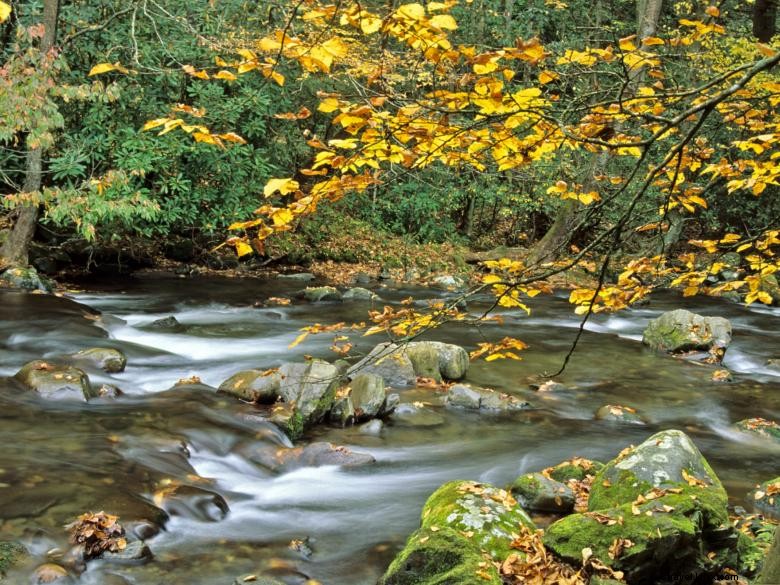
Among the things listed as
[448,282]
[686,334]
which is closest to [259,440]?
[686,334]

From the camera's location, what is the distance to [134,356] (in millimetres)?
8680

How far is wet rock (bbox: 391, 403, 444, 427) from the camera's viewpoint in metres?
6.98

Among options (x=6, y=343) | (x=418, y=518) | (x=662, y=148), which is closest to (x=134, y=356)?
(x=6, y=343)

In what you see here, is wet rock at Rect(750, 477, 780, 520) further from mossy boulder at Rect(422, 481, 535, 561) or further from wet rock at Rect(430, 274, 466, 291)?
wet rock at Rect(430, 274, 466, 291)

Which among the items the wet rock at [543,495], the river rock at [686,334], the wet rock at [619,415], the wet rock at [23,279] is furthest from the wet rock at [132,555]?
the river rock at [686,334]

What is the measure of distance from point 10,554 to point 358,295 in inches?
407

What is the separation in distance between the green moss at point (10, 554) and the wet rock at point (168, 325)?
6.82 metres

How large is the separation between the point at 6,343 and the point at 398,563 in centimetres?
656

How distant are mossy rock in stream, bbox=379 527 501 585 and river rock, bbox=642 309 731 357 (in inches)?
315

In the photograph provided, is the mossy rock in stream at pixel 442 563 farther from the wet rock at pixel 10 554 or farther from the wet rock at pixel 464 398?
the wet rock at pixel 464 398

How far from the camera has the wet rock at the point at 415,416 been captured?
275 inches

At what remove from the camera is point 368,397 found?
22.8ft

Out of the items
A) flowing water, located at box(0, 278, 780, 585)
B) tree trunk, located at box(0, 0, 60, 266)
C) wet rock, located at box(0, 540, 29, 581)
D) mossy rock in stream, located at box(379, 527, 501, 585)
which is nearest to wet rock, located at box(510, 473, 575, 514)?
flowing water, located at box(0, 278, 780, 585)

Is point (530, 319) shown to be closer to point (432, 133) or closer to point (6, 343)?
point (6, 343)
